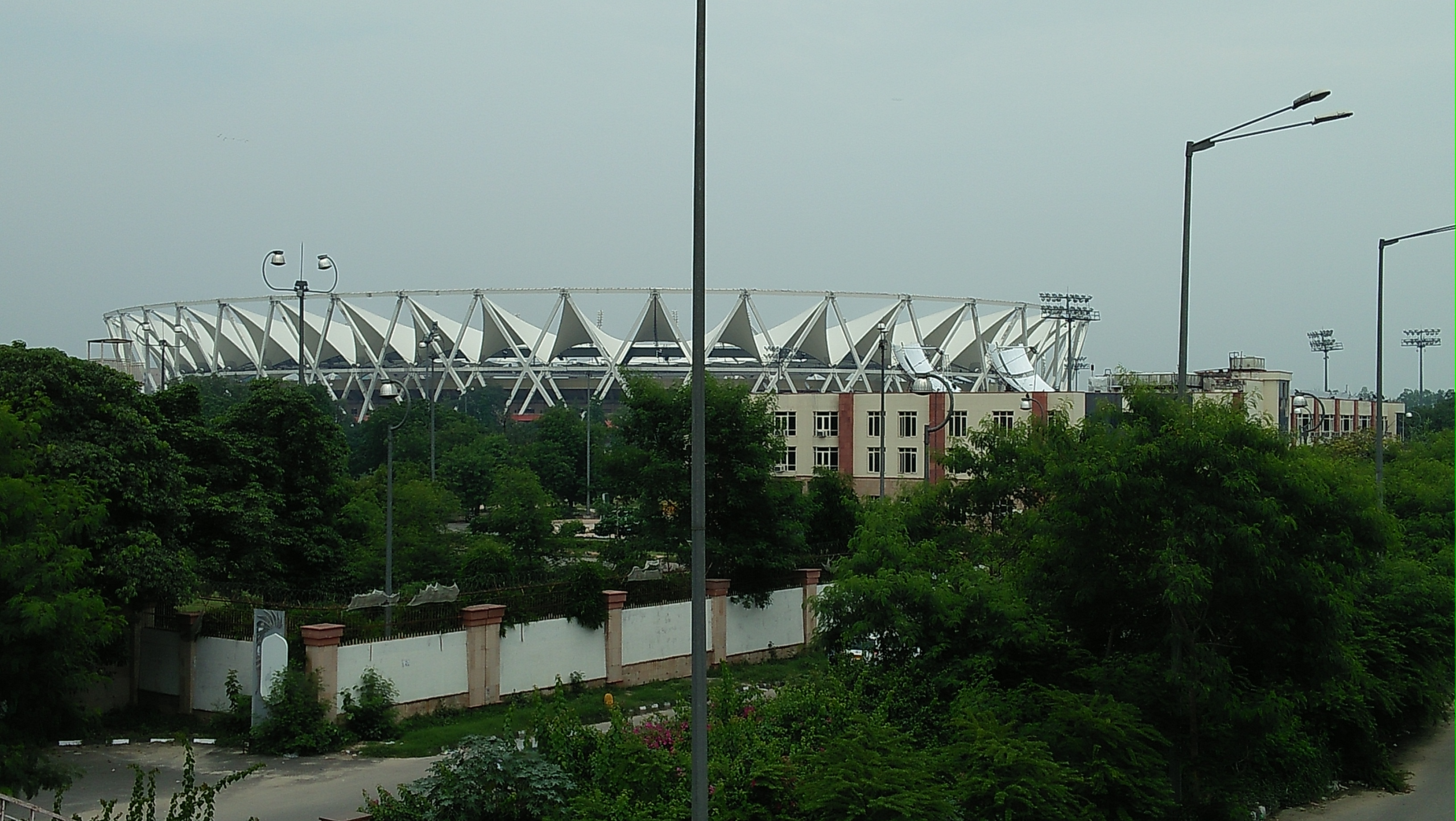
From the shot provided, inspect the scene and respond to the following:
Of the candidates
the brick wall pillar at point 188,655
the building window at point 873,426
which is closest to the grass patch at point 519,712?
the brick wall pillar at point 188,655

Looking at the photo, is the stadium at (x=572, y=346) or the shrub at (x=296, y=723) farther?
the stadium at (x=572, y=346)

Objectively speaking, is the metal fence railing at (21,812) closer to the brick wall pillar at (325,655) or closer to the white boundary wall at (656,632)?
the brick wall pillar at (325,655)

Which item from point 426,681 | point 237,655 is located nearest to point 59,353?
point 237,655

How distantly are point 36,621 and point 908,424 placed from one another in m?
37.6

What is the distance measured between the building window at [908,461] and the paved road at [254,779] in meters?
30.7

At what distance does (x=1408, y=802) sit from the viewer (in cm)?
1739

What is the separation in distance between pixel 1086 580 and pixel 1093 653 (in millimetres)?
2020

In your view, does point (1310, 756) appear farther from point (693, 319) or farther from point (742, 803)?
point (693, 319)

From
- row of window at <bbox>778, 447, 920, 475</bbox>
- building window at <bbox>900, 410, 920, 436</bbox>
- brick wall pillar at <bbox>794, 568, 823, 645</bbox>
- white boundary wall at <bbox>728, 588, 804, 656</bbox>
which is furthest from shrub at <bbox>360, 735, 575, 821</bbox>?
building window at <bbox>900, 410, 920, 436</bbox>

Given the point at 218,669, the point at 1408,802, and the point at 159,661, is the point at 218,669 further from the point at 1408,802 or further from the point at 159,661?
the point at 1408,802

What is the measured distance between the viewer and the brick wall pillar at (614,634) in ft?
73.8

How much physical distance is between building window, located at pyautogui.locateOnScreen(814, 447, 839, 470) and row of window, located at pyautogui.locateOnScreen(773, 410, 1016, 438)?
0.52 m

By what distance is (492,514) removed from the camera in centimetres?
3250

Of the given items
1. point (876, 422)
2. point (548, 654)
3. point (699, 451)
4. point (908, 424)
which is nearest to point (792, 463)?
point (876, 422)
